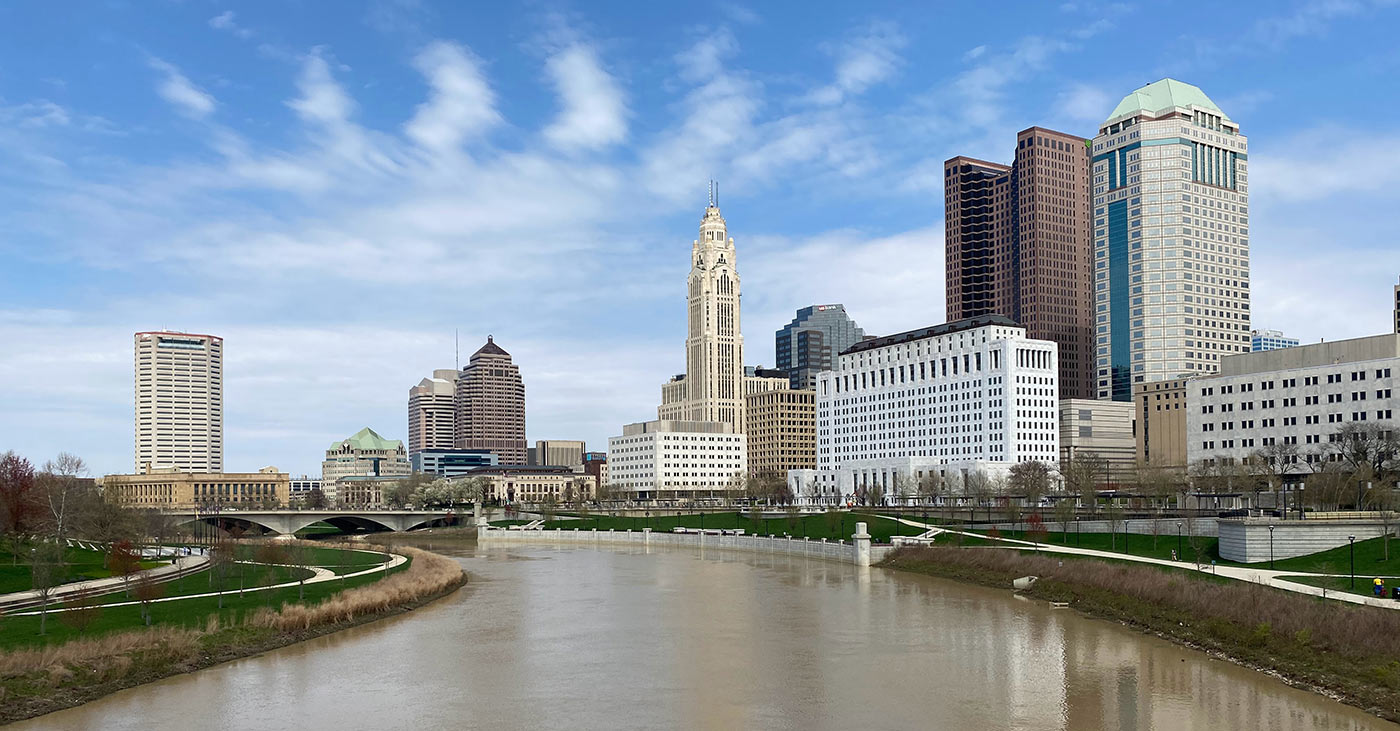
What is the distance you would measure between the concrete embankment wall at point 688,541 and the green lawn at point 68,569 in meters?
59.2

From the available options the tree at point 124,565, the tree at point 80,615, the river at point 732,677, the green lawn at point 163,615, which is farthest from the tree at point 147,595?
the river at point 732,677

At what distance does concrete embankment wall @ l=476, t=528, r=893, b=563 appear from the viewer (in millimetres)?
111562

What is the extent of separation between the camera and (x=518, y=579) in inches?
3893

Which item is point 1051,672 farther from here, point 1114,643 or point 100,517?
point 100,517

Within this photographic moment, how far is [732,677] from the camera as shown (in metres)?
48.3

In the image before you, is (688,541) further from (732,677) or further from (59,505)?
(732,677)

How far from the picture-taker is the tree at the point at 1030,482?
495 feet

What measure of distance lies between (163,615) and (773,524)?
337 feet

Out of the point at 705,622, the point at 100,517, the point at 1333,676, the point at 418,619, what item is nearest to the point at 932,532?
the point at 705,622

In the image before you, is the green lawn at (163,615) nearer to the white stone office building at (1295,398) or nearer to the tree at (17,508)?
the tree at (17,508)

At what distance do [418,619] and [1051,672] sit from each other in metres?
37.1

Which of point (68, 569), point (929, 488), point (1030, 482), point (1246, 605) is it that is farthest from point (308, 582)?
point (929, 488)

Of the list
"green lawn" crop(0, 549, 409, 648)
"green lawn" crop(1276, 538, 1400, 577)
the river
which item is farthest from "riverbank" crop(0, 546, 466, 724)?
"green lawn" crop(1276, 538, 1400, 577)

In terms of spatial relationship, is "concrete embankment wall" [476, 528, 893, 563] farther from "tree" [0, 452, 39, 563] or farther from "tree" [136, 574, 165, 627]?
"tree" [0, 452, 39, 563]
